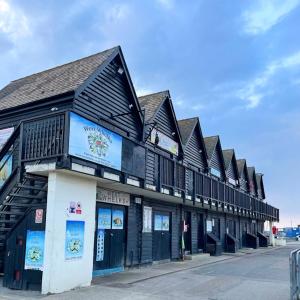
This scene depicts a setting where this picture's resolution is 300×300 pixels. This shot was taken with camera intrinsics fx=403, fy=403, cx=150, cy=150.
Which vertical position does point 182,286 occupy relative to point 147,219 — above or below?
below

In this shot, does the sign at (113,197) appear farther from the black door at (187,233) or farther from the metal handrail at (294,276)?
the black door at (187,233)

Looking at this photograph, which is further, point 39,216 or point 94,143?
point 94,143

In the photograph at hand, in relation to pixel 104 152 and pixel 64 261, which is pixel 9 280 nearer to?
pixel 64 261

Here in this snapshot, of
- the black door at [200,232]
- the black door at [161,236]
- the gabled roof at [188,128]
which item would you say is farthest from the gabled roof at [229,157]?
the black door at [161,236]

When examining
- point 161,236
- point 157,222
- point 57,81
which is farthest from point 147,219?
point 57,81

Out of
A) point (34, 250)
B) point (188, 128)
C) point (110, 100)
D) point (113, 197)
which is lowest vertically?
point (34, 250)

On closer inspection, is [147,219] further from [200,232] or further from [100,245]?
[200,232]

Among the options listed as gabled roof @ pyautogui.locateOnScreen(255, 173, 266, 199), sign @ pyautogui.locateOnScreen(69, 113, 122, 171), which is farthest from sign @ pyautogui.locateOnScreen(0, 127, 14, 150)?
gabled roof @ pyautogui.locateOnScreen(255, 173, 266, 199)

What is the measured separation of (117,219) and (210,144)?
14.9 meters

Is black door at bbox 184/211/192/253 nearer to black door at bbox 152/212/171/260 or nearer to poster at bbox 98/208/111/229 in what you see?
black door at bbox 152/212/171/260

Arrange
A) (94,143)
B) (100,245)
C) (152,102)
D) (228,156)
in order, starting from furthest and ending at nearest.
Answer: (228,156) < (152,102) < (100,245) < (94,143)

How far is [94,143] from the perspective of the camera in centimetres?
1162

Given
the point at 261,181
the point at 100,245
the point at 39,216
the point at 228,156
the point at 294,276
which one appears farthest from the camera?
the point at 261,181

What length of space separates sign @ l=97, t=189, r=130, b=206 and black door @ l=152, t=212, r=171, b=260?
3067 millimetres
